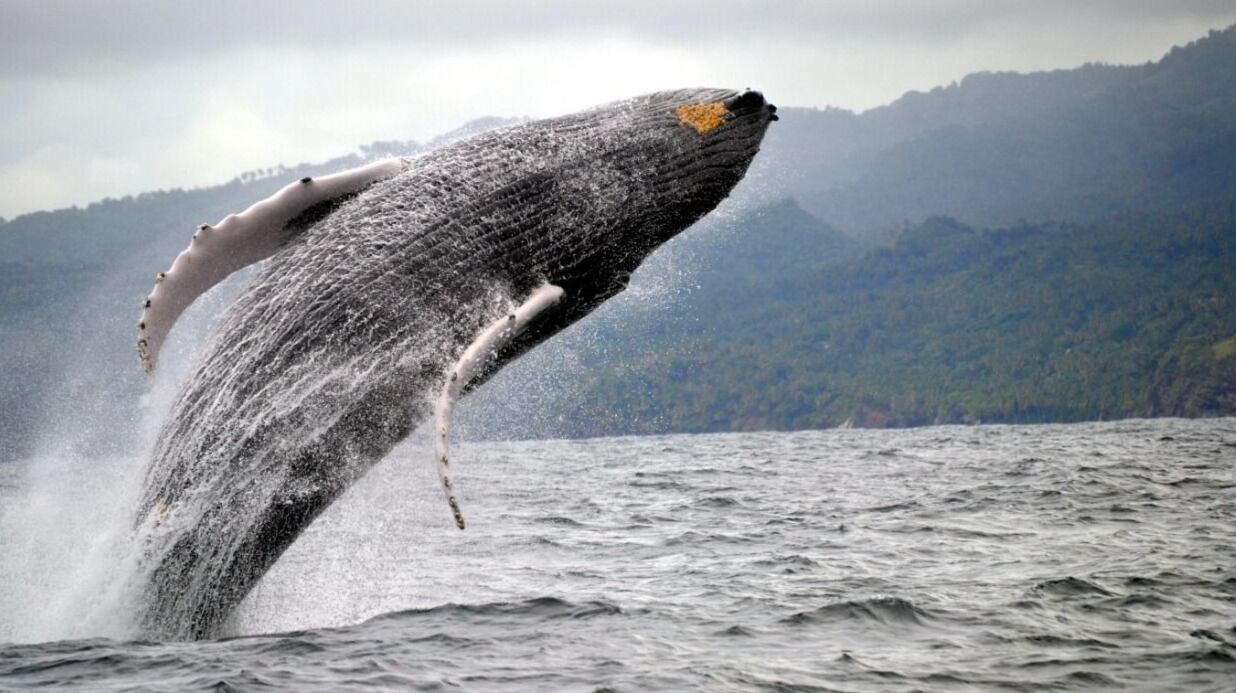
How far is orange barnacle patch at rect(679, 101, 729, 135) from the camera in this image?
8000mm

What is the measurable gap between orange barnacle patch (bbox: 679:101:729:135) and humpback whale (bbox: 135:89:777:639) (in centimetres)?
1

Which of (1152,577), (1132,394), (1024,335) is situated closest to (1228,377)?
(1132,394)

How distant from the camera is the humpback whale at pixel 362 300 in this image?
749 centimetres

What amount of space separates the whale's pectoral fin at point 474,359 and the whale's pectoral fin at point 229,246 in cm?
131

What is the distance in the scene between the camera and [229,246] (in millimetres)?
7582

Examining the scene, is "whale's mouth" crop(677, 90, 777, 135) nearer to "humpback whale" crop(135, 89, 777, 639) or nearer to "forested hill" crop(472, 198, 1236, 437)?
"humpback whale" crop(135, 89, 777, 639)

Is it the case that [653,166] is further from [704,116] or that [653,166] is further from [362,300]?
[362,300]

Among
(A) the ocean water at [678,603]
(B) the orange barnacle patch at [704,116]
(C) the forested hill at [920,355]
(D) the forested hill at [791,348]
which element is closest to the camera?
(B) the orange barnacle patch at [704,116]

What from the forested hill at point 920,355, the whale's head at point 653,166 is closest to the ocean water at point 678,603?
the whale's head at point 653,166

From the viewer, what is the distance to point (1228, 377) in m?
145

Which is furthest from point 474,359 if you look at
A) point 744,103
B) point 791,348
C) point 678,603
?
point 791,348

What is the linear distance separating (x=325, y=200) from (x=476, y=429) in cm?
241

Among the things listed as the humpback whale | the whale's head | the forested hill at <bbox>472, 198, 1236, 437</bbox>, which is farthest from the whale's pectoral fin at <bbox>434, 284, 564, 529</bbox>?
the forested hill at <bbox>472, 198, 1236, 437</bbox>

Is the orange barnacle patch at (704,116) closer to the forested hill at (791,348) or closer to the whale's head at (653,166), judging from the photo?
the whale's head at (653,166)
